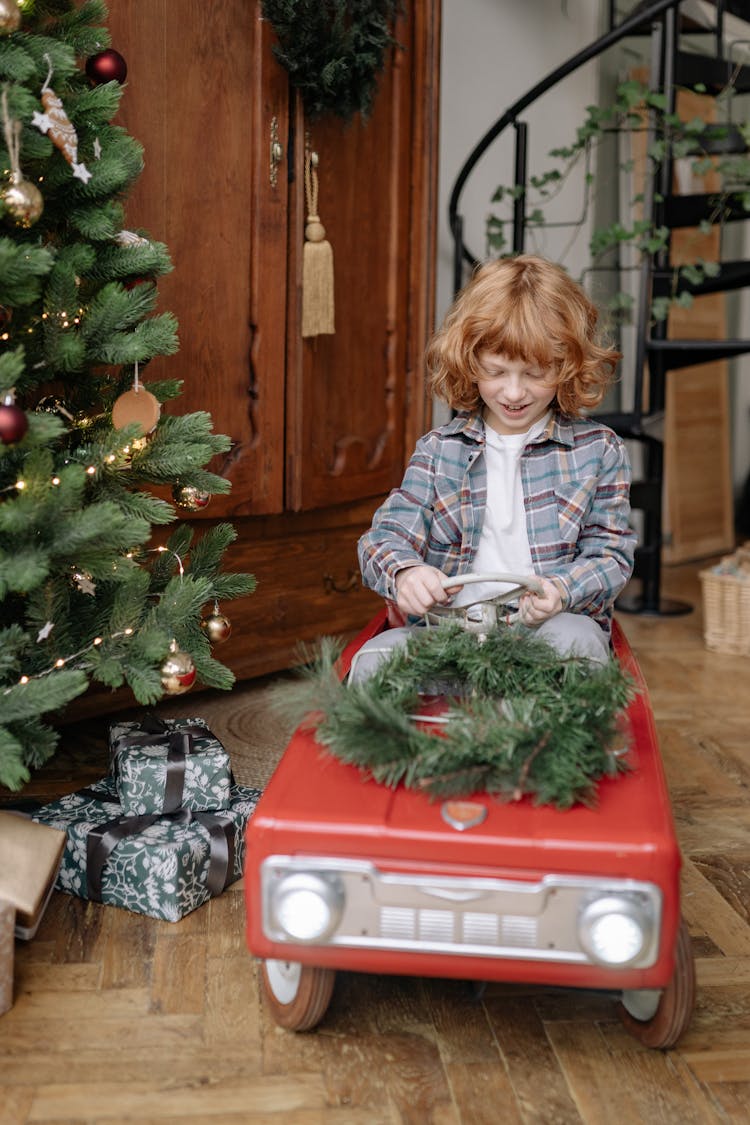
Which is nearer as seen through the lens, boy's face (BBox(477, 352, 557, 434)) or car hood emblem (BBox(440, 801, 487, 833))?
car hood emblem (BBox(440, 801, 487, 833))

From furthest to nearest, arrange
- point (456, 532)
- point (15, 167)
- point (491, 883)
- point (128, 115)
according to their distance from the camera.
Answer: point (128, 115) < point (456, 532) < point (15, 167) < point (491, 883)

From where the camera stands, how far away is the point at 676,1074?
1.17 m

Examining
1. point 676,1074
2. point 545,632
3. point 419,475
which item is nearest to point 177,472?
point 419,475

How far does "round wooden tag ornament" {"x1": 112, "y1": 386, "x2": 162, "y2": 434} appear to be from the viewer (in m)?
1.58

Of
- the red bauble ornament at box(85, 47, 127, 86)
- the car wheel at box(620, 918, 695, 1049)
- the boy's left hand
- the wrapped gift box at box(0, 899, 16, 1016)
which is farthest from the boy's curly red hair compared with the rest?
the wrapped gift box at box(0, 899, 16, 1016)

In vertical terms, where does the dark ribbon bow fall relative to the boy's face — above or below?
below

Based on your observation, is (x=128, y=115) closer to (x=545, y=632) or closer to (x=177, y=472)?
(x=177, y=472)

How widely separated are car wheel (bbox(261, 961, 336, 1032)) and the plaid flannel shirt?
2.14ft

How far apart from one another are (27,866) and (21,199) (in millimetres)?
833

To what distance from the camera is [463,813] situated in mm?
1074

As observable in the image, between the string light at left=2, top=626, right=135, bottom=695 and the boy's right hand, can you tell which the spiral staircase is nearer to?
the boy's right hand

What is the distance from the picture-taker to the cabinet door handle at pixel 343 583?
270 centimetres

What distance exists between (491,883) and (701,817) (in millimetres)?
987

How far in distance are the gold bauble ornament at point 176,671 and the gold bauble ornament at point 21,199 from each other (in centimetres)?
60
